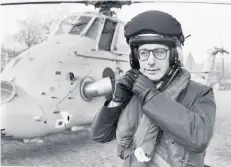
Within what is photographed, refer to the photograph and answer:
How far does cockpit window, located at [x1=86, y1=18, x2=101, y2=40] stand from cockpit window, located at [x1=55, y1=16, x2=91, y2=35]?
6cm

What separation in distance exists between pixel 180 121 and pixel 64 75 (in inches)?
84.0

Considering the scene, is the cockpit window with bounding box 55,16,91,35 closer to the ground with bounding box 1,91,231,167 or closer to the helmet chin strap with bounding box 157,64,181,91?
the ground with bounding box 1,91,231,167

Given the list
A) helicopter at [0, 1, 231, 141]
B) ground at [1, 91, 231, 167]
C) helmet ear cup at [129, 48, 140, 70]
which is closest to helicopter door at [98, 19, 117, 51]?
helicopter at [0, 1, 231, 141]

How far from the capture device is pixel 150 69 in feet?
2.05

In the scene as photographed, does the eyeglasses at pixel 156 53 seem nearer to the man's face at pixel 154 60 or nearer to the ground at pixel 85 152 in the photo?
the man's face at pixel 154 60

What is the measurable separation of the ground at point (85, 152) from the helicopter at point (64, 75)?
0.33 metres

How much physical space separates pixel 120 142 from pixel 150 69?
0.17 m

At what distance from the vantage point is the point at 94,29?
9.63ft

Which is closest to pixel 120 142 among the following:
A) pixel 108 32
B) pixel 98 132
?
pixel 98 132

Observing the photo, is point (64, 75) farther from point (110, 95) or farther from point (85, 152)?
point (110, 95)

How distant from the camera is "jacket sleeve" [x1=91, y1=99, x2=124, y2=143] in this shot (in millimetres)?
672

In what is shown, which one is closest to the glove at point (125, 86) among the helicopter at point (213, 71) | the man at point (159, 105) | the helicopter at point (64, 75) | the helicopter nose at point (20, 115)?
the man at point (159, 105)

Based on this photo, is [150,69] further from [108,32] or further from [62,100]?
[108,32]

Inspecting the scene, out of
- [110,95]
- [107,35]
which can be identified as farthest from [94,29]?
[110,95]
